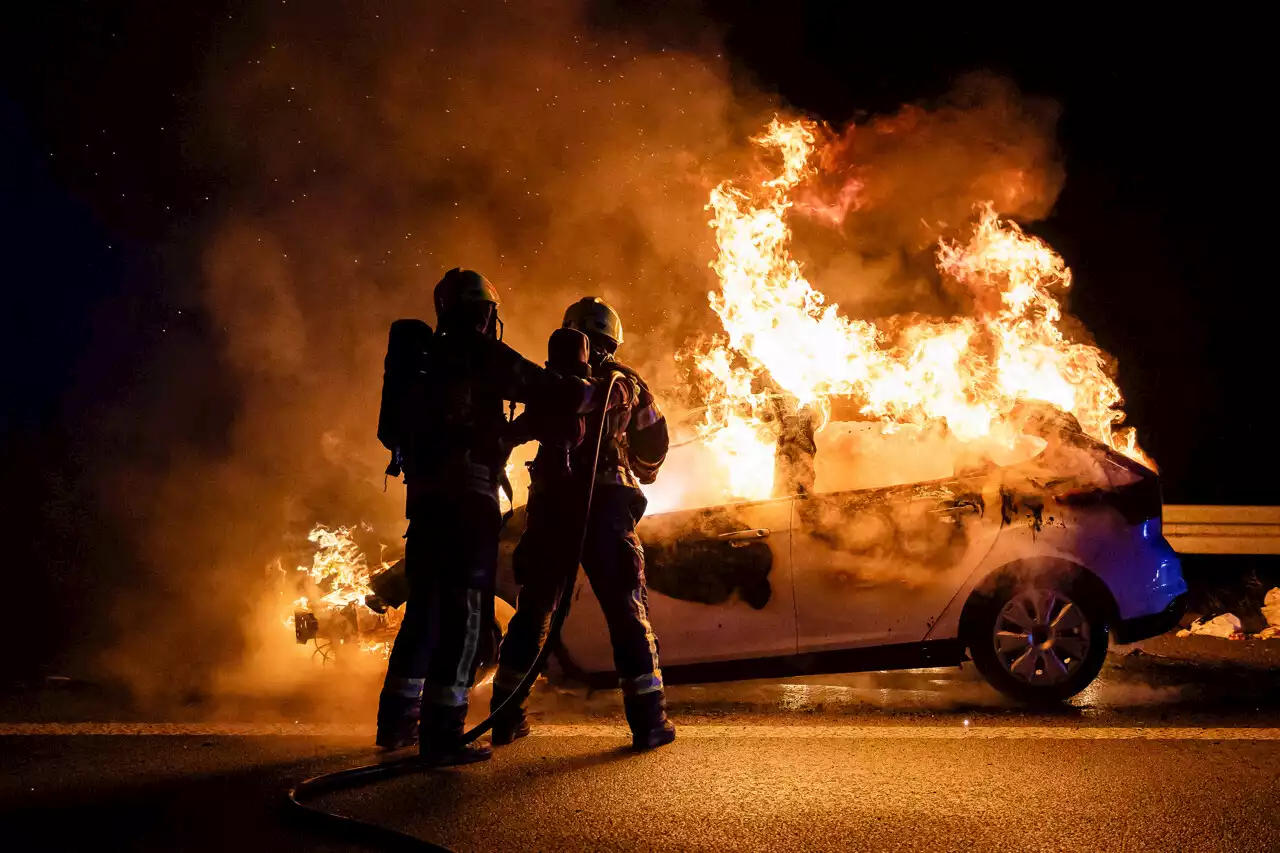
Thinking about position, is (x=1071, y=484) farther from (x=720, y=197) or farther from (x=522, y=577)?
(x=720, y=197)

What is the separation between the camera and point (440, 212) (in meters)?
10.3

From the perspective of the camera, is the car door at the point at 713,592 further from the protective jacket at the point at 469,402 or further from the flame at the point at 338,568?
the flame at the point at 338,568

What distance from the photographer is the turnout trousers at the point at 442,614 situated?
3934 millimetres

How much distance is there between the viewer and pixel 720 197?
8570mm

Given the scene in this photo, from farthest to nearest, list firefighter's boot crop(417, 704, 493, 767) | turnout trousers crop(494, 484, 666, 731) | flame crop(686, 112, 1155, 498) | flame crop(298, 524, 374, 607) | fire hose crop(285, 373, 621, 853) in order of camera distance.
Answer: flame crop(298, 524, 374, 607), flame crop(686, 112, 1155, 498), turnout trousers crop(494, 484, 666, 731), firefighter's boot crop(417, 704, 493, 767), fire hose crop(285, 373, 621, 853)

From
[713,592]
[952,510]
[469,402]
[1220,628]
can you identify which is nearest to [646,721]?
[713,592]

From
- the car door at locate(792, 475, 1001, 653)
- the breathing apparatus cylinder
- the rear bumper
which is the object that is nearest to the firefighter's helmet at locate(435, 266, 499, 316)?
the breathing apparatus cylinder

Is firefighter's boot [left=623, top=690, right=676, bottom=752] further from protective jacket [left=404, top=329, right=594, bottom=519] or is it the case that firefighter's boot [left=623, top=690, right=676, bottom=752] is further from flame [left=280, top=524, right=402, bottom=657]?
flame [left=280, top=524, right=402, bottom=657]

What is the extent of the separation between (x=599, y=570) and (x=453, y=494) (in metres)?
0.71

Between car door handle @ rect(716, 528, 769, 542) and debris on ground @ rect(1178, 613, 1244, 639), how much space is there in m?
3.96

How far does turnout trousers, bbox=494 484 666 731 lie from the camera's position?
416 centimetres

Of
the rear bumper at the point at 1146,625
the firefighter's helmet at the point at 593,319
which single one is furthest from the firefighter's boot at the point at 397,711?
the rear bumper at the point at 1146,625

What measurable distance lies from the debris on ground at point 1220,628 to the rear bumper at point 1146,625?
2.47 metres

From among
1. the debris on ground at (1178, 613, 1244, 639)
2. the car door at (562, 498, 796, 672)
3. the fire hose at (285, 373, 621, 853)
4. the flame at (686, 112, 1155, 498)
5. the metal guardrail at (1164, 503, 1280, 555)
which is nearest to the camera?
the fire hose at (285, 373, 621, 853)
